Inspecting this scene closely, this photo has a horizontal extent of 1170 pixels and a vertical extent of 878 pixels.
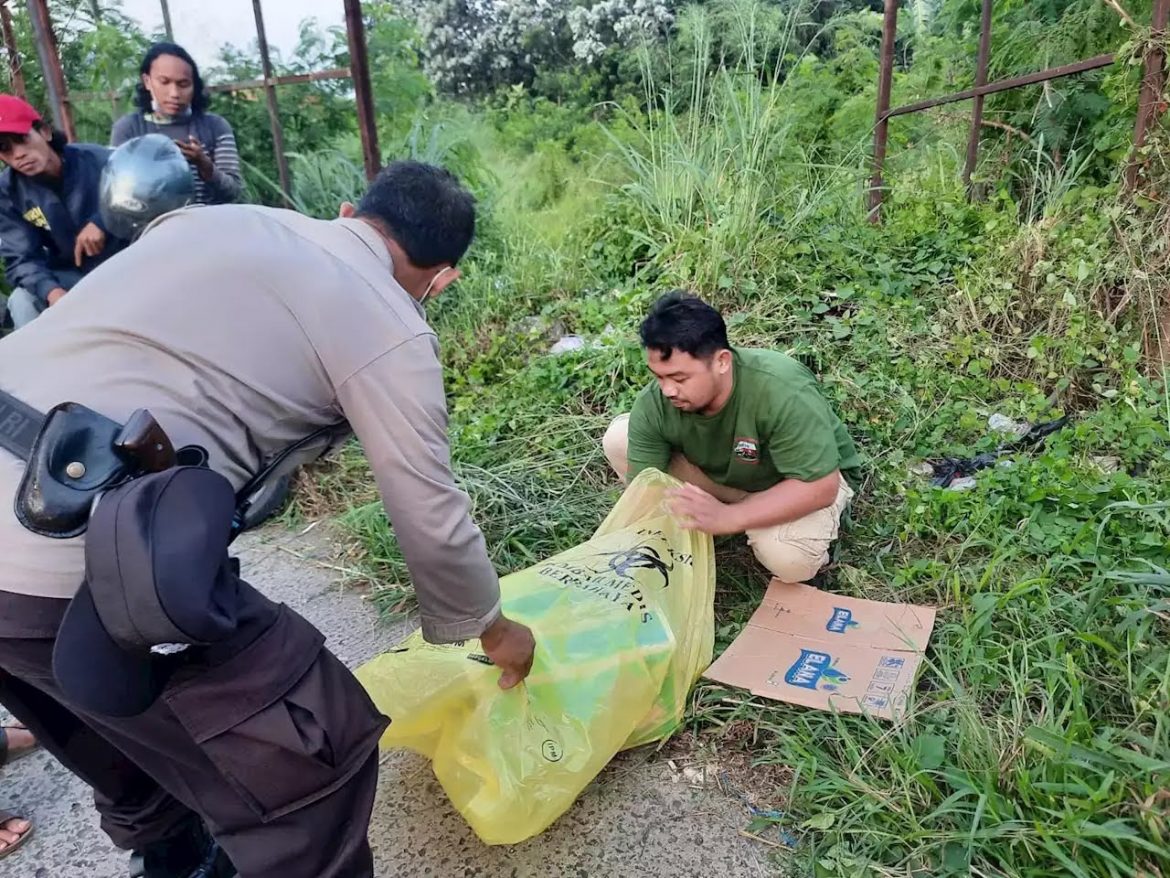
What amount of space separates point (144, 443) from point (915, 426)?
258cm

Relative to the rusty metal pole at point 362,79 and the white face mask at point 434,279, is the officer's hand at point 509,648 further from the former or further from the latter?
the rusty metal pole at point 362,79

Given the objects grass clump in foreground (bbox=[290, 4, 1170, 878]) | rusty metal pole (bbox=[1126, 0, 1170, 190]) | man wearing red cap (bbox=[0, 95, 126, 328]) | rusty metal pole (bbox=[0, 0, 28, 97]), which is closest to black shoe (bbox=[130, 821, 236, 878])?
grass clump in foreground (bbox=[290, 4, 1170, 878])

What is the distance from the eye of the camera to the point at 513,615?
6.34 feet

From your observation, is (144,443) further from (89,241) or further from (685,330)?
(89,241)

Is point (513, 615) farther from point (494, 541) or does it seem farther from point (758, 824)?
point (494, 541)

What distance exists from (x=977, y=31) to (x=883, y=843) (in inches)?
186

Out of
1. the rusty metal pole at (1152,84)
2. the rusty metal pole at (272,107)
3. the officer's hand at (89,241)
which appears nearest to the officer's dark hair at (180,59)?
the officer's hand at (89,241)

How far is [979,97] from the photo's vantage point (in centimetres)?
382

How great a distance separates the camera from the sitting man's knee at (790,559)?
234 centimetres

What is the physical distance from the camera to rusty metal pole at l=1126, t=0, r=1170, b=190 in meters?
2.77

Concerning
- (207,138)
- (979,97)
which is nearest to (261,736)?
(207,138)

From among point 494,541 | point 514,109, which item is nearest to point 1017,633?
point 494,541

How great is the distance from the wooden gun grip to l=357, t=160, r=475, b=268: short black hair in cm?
55

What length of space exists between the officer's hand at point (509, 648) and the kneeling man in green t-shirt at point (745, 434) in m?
0.75
